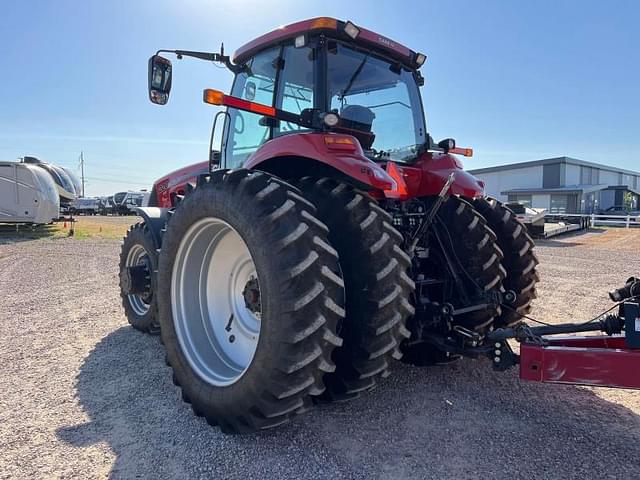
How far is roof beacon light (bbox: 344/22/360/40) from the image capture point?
3037 millimetres

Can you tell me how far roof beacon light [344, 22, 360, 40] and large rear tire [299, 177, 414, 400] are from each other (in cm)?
111

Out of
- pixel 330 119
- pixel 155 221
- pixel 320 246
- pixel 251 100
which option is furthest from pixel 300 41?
pixel 155 221

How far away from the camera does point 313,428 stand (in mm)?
2717

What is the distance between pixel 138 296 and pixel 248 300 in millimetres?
2598

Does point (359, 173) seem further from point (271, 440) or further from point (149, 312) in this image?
point (149, 312)

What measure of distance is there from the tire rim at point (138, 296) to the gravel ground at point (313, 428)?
0.43m

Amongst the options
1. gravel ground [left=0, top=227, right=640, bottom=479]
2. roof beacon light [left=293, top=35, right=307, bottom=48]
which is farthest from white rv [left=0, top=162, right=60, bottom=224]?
roof beacon light [left=293, top=35, right=307, bottom=48]

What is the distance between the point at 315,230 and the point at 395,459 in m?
1.29

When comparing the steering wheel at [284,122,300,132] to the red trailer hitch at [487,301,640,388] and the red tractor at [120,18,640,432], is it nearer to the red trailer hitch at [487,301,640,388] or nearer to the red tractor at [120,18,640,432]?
the red tractor at [120,18,640,432]

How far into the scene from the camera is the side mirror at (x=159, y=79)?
379 cm

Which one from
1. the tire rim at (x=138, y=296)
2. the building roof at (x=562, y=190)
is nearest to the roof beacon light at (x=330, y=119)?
the tire rim at (x=138, y=296)

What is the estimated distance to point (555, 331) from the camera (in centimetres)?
258

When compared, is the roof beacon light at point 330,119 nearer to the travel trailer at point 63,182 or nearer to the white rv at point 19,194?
the white rv at point 19,194

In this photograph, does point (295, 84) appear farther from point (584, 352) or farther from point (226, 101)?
point (584, 352)
